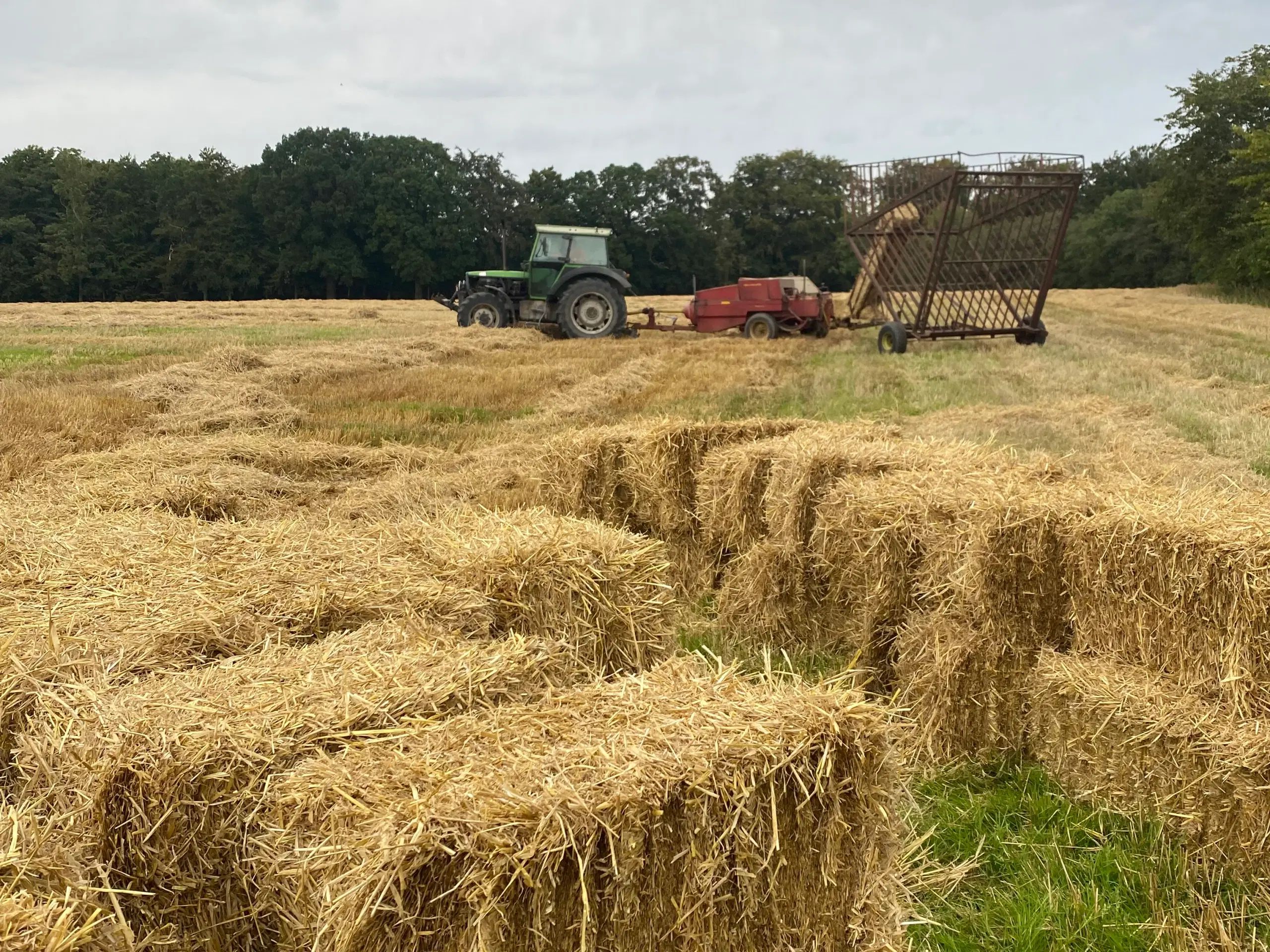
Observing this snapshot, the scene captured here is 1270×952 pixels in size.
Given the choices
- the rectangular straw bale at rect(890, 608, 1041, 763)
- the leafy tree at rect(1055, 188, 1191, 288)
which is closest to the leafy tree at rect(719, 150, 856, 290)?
the leafy tree at rect(1055, 188, 1191, 288)

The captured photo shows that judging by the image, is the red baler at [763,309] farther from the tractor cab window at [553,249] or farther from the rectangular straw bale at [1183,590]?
the rectangular straw bale at [1183,590]

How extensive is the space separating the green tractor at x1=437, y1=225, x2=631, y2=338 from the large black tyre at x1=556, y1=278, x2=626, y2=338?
11 millimetres

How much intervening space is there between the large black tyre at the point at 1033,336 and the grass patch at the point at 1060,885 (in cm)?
1599

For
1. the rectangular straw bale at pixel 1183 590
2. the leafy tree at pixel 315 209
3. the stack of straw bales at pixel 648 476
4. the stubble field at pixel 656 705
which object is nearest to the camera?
the stubble field at pixel 656 705

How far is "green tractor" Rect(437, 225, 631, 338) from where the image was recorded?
21609 millimetres

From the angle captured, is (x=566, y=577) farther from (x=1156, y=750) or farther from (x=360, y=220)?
(x=360, y=220)

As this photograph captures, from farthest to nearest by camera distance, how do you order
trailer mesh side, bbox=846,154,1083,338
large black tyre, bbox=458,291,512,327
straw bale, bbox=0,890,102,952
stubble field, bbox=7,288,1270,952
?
large black tyre, bbox=458,291,512,327 < trailer mesh side, bbox=846,154,1083,338 < stubble field, bbox=7,288,1270,952 < straw bale, bbox=0,890,102,952

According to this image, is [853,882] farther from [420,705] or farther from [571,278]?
[571,278]

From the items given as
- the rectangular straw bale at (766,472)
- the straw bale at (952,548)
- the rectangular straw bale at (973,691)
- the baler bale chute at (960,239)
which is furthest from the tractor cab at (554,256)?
the rectangular straw bale at (973,691)

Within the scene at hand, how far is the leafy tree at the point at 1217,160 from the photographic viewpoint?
35438 millimetres

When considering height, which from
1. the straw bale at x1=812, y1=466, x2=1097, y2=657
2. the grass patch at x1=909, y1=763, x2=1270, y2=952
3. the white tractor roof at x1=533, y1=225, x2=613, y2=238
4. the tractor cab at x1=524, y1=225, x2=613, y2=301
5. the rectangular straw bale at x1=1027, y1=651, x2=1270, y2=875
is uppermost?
the white tractor roof at x1=533, y1=225, x2=613, y2=238

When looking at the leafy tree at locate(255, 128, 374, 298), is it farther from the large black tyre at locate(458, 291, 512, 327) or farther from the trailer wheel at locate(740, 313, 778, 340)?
the trailer wheel at locate(740, 313, 778, 340)

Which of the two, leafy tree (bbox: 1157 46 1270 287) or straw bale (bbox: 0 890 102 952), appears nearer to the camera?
straw bale (bbox: 0 890 102 952)

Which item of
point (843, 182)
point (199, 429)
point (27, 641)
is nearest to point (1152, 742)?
point (27, 641)
